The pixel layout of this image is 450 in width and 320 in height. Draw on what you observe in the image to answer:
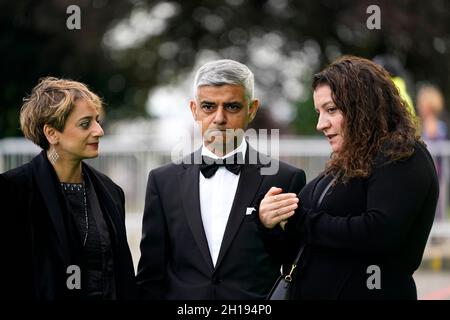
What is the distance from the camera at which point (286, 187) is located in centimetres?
479

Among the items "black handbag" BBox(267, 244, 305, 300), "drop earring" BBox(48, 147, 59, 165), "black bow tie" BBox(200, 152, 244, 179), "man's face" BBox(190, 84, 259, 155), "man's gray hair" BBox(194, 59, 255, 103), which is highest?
"man's gray hair" BBox(194, 59, 255, 103)

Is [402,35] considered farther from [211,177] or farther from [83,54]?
[211,177]

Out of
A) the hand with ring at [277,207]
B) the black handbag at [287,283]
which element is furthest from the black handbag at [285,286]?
the hand with ring at [277,207]

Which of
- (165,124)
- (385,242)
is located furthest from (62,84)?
(165,124)

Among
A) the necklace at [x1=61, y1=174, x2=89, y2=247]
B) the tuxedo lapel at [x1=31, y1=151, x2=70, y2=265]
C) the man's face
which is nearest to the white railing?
the man's face

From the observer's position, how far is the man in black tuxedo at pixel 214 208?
4.59 metres

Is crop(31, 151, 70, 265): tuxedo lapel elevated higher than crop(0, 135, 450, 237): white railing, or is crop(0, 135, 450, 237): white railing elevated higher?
crop(0, 135, 450, 237): white railing

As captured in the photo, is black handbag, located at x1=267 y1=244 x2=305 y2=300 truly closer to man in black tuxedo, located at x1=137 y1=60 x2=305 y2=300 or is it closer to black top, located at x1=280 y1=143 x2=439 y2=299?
black top, located at x1=280 y1=143 x2=439 y2=299

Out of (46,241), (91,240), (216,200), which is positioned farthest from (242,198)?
(46,241)

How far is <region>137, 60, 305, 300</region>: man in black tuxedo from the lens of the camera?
15.1ft

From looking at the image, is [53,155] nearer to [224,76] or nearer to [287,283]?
[224,76]

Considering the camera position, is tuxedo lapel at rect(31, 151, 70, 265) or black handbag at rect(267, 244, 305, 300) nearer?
black handbag at rect(267, 244, 305, 300)

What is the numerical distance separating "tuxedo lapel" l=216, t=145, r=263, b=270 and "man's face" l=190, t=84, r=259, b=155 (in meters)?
0.18

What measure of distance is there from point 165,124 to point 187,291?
1946 cm
